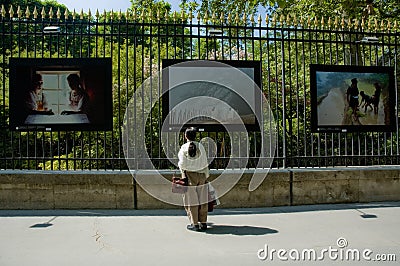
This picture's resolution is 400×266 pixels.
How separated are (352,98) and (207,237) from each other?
5064mm

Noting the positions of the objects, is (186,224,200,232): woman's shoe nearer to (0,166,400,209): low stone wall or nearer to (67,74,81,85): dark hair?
(0,166,400,209): low stone wall

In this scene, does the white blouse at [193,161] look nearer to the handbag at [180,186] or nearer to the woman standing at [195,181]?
the woman standing at [195,181]

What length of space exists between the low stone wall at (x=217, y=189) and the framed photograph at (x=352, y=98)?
3.26ft

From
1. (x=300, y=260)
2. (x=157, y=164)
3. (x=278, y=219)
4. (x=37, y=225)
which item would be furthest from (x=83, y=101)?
(x=300, y=260)

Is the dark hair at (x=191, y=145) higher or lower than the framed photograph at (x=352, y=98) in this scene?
lower

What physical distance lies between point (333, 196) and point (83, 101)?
5320 millimetres

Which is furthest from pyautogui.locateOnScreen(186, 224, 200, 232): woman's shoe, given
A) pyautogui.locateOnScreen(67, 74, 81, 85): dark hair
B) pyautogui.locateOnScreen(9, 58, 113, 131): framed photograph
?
pyautogui.locateOnScreen(67, 74, 81, 85): dark hair

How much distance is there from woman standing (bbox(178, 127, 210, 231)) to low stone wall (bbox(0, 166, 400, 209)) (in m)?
1.52

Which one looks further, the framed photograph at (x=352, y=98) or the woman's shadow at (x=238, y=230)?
the framed photograph at (x=352, y=98)

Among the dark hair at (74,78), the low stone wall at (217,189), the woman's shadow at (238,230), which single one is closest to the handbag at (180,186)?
the woman's shadow at (238,230)

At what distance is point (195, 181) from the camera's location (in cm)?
662

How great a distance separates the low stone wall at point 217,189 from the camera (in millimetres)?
7965

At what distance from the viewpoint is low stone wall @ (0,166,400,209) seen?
796cm

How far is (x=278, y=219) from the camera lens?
7.34 m
